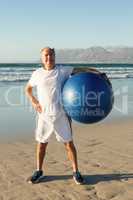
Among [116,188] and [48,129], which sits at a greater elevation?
[48,129]

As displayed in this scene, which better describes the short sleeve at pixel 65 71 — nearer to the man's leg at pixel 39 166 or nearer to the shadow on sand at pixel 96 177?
the man's leg at pixel 39 166

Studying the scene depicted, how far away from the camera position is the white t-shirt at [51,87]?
5.77 metres

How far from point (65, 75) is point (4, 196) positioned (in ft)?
5.87

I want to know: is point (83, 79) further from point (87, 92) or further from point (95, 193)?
point (95, 193)

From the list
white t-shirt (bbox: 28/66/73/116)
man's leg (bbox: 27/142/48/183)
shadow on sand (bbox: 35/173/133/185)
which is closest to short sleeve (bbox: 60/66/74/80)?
white t-shirt (bbox: 28/66/73/116)

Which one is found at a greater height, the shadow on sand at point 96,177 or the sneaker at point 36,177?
the sneaker at point 36,177

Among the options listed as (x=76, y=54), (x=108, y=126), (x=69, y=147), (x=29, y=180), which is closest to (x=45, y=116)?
(x=69, y=147)

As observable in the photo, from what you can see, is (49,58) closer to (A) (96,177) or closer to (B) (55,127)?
(B) (55,127)

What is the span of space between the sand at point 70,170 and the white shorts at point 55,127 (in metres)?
0.68

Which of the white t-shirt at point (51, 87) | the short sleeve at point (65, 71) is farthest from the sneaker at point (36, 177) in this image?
the short sleeve at point (65, 71)

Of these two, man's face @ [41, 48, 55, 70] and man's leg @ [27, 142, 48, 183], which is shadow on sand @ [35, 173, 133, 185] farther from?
man's face @ [41, 48, 55, 70]

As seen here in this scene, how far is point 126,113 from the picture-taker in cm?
1351

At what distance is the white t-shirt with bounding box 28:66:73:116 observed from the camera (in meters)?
5.77

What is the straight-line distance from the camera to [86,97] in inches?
221
